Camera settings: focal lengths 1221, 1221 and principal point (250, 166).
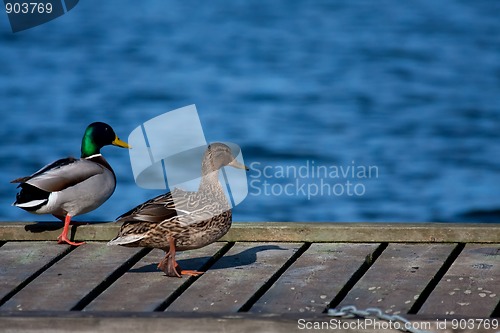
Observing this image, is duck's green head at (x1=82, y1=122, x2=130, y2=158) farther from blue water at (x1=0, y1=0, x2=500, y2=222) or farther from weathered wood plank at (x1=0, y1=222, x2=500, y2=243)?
blue water at (x1=0, y1=0, x2=500, y2=222)

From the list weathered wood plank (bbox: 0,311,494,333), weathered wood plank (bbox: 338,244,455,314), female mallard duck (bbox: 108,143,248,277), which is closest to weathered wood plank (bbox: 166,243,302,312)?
female mallard duck (bbox: 108,143,248,277)

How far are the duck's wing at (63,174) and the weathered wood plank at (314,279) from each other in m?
1.45

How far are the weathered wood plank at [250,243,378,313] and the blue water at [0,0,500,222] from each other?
13.0ft

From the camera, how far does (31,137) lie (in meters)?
14.9

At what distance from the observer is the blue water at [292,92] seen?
12742 millimetres

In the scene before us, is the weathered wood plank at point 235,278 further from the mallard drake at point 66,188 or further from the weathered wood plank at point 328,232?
the mallard drake at point 66,188

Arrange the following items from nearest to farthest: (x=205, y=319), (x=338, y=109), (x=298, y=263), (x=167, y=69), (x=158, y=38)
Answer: (x=205, y=319) → (x=298, y=263) → (x=338, y=109) → (x=167, y=69) → (x=158, y=38)

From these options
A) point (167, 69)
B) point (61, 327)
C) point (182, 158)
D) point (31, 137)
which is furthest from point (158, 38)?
point (61, 327)

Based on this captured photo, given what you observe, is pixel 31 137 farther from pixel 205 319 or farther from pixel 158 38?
pixel 205 319

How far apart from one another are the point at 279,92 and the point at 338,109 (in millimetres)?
1155

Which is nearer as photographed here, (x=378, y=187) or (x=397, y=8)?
(x=378, y=187)

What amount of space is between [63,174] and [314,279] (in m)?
1.86

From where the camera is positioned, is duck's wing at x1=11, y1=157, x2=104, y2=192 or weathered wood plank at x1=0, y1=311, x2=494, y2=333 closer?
weathered wood plank at x1=0, y1=311, x2=494, y2=333

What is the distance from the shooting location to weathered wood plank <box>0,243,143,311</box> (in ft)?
15.4
